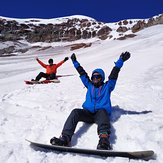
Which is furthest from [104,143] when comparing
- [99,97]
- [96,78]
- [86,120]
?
[96,78]

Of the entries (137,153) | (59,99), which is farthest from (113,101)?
(137,153)

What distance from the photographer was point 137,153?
141 inches

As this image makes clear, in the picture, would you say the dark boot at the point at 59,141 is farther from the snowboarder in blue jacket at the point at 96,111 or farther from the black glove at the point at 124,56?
the black glove at the point at 124,56

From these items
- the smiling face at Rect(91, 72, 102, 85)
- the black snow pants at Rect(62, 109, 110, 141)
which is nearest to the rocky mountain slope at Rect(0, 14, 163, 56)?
the smiling face at Rect(91, 72, 102, 85)

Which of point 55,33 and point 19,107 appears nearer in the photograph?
point 19,107

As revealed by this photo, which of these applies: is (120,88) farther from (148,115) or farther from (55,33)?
(55,33)

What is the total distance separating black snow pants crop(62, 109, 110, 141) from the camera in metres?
4.20

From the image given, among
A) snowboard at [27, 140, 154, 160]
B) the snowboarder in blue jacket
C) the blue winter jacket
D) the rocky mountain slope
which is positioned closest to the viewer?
snowboard at [27, 140, 154, 160]

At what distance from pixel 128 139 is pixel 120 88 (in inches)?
→ 164

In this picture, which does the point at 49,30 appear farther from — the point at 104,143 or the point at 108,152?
the point at 108,152

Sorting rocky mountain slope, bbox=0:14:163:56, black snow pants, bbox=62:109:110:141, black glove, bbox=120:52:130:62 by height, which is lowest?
black snow pants, bbox=62:109:110:141

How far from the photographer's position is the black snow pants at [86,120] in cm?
420

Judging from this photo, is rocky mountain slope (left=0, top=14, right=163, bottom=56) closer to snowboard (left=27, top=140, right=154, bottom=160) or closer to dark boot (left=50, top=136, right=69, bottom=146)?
dark boot (left=50, top=136, right=69, bottom=146)

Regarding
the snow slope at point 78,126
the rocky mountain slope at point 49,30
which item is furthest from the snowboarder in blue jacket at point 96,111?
the rocky mountain slope at point 49,30
